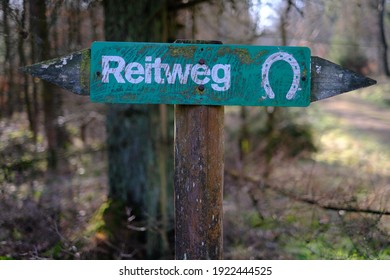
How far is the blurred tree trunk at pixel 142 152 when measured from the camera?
15.3 feet

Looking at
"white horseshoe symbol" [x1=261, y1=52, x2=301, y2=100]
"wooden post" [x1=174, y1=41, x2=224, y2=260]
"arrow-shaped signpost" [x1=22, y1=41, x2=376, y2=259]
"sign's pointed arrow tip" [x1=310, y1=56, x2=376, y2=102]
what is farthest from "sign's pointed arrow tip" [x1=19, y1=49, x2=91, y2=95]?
"sign's pointed arrow tip" [x1=310, y1=56, x2=376, y2=102]

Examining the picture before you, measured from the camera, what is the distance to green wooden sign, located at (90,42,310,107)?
210 centimetres

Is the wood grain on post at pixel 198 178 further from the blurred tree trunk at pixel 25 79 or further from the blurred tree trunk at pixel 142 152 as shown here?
the blurred tree trunk at pixel 142 152

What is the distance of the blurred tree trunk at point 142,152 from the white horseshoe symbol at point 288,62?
2.77m

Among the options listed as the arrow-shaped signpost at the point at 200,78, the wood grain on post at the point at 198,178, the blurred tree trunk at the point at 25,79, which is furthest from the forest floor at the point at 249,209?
the arrow-shaped signpost at the point at 200,78

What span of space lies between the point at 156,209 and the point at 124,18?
1964 mm

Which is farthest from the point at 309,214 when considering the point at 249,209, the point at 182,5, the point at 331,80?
the point at 331,80

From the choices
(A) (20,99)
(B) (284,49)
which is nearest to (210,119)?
(B) (284,49)

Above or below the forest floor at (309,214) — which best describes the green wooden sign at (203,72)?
above

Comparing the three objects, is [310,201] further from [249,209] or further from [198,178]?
[198,178]

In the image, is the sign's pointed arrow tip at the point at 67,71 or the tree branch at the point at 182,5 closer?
the sign's pointed arrow tip at the point at 67,71

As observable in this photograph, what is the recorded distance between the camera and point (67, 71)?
220 centimetres

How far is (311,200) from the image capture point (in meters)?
4.53

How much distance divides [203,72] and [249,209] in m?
4.18
